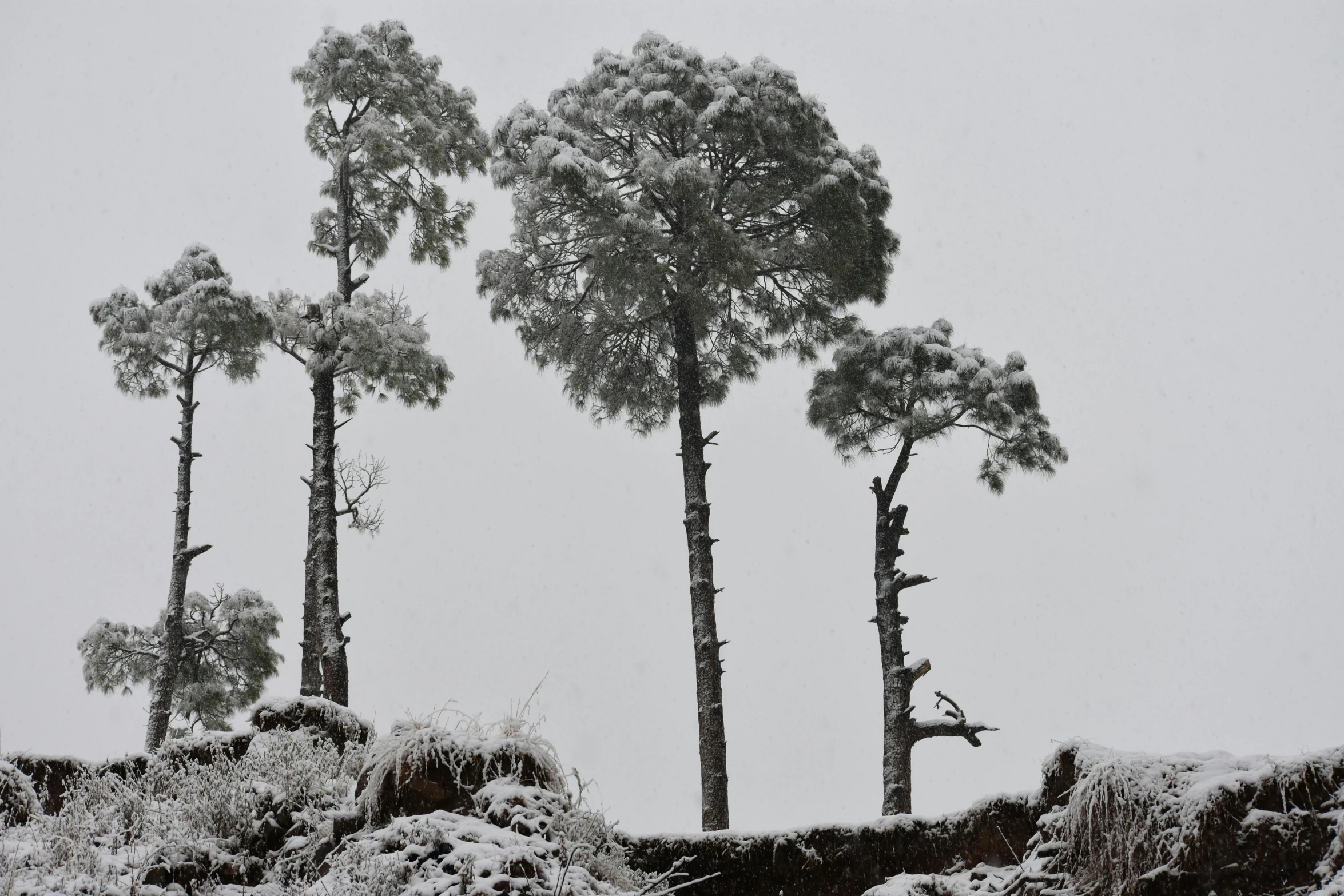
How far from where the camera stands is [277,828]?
564 centimetres

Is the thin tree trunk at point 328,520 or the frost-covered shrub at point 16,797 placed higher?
the thin tree trunk at point 328,520

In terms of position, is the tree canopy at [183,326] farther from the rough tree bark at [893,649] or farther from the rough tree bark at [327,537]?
the rough tree bark at [893,649]

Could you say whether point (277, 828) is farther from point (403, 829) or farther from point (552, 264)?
point (552, 264)

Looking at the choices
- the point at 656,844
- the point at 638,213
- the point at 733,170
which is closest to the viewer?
the point at 656,844

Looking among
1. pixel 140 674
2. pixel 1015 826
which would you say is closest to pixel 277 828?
pixel 1015 826

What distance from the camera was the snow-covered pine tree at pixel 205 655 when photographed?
14.7m

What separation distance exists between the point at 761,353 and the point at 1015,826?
355 inches

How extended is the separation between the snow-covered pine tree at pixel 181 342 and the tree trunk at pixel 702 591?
17.4ft

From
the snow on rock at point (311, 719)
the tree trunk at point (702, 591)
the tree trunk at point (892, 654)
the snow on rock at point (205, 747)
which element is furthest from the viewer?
the tree trunk at point (892, 654)

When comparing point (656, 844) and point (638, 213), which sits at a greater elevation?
point (638, 213)

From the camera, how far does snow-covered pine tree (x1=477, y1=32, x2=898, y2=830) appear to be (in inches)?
470

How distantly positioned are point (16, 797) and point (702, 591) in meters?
6.74

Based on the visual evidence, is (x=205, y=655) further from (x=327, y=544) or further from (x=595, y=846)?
(x=595, y=846)

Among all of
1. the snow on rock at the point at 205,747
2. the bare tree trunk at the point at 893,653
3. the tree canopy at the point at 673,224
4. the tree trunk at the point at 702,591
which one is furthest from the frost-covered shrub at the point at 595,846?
the tree canopy at the point at 673,224
